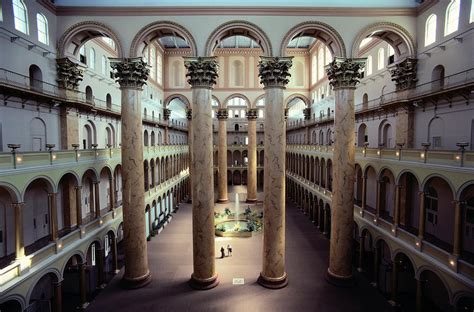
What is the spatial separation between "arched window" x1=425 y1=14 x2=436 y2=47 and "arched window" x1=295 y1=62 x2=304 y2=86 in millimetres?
20359

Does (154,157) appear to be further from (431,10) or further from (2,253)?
(431,10)

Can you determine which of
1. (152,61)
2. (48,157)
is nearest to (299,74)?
(152,61)

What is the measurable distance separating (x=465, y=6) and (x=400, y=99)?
4.92m

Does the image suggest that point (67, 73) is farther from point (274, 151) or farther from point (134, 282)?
point (274, 151)

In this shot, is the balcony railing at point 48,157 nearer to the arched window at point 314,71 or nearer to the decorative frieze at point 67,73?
the decorative frieze at point 67,73

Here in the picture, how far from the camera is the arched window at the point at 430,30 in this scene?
1435 cm

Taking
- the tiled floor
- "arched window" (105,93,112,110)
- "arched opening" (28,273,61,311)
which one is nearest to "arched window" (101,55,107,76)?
"arched window" (105,93,112,110)

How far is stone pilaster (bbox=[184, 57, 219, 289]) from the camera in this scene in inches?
474

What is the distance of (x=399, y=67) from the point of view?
16000 mm

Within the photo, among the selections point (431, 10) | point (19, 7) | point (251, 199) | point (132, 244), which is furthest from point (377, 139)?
point (19, 7)

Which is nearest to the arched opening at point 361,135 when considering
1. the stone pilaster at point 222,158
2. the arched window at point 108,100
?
the stone pilaster at point 222,158

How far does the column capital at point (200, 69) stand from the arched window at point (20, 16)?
852cm

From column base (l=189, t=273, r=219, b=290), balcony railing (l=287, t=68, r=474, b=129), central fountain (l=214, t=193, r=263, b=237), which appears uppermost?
balcony railing (l=287, t=68, r=474, b=129)

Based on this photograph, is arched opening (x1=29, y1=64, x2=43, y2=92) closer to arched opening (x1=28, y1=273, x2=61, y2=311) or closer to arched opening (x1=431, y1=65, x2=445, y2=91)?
arched opening (x1=28, y1=273, x2=61, y2=311)
